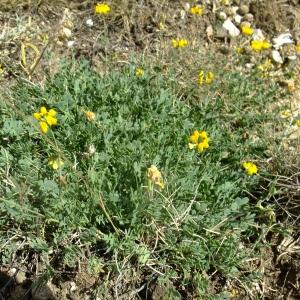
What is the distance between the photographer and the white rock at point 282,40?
3.89 m

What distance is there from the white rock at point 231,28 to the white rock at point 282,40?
35cm

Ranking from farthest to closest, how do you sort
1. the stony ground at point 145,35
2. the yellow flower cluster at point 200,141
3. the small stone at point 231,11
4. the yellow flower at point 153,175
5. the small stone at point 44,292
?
the small stone at point 231,11, the stony ground at point 145,35, the yellow flower cluster at point 200,141, the small stone at point 44,292, the yellow flower at point 153,175

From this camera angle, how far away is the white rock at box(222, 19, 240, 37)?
3.87 meters

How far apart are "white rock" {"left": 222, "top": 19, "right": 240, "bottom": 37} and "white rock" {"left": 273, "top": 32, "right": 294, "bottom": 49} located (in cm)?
35

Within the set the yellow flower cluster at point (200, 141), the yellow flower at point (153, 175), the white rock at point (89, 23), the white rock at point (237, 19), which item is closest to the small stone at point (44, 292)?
the yellow flower at point (153, 175)

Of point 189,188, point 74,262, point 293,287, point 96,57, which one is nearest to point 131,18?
point 96,57

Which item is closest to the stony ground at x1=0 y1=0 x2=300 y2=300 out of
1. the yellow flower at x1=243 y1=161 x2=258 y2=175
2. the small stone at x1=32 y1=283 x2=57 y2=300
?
the yellow flower at x1=243 y1=161 x2=258 y2=175

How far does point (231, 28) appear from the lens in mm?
3902

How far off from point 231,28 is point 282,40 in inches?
18.7

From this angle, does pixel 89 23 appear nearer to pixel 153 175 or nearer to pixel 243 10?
pixel 243 10

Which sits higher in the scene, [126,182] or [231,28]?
[231,28]

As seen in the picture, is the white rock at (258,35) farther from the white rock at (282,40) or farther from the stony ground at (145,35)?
the white rock at (282,40)

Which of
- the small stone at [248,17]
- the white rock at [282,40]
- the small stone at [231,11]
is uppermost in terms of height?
the small stone at [231,11]

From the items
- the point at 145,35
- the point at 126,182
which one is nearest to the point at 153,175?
the point at 126,182
